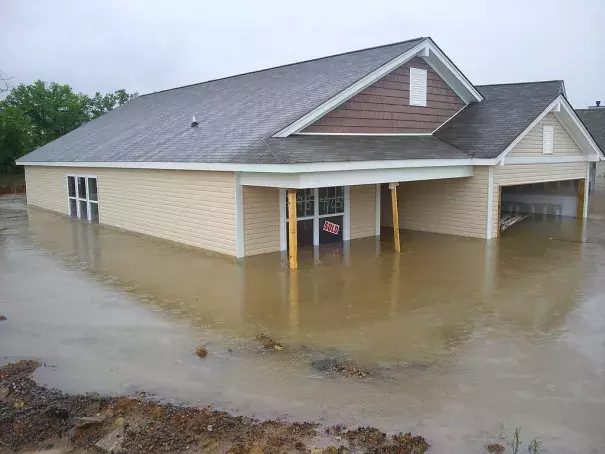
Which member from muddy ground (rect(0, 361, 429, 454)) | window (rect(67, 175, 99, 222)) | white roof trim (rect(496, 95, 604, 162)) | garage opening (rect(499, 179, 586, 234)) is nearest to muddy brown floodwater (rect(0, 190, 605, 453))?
muddy ground (rect(0, 361, 429, 454))

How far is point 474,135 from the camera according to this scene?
16.2 metres

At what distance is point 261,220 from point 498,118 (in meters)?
8.24

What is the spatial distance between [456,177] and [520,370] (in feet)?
31.6

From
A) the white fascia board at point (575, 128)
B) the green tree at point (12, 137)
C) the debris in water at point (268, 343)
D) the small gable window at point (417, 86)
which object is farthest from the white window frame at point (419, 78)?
the green tree at point (12, 137)

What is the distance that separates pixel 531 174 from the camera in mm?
17031

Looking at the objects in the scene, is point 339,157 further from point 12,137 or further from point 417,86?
point 12,137

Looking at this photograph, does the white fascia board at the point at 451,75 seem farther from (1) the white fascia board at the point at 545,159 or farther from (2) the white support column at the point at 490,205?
(2) the white support column at the point at 490,205

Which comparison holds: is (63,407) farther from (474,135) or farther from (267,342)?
(474,135)

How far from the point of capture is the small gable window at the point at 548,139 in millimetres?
17312

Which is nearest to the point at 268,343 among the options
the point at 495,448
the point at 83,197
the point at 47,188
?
the point at 495,448

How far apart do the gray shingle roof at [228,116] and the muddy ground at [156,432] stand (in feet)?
22.1

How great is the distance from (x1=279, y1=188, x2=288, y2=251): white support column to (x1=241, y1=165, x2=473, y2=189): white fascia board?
4.11 ft

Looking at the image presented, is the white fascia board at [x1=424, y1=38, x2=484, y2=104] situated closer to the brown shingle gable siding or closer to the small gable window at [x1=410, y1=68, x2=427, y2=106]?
the brown shingle gable siding

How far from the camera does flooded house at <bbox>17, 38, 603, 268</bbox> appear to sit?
1307 cm
